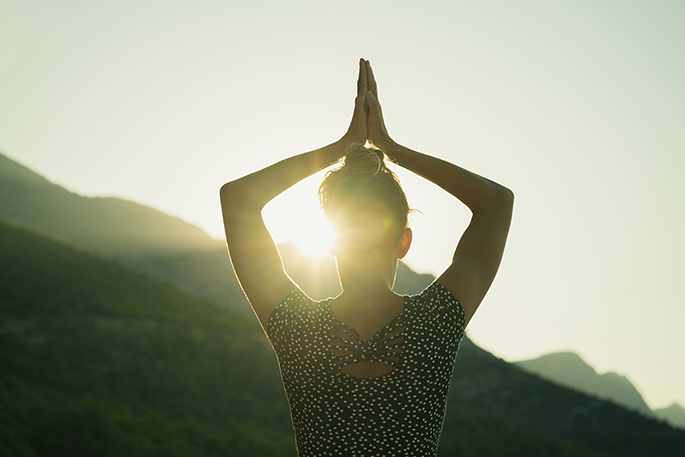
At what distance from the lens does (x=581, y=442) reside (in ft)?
143

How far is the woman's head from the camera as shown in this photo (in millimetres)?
1428

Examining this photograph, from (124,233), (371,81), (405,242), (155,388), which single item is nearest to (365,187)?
(405,242)

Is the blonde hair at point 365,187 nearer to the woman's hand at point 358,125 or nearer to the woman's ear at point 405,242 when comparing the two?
the woman's ear at point 405,242

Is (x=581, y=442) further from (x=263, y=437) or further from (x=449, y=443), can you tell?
(x=263, y=437)

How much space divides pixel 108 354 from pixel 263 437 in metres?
13.2

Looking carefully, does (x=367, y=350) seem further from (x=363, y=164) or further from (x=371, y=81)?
(x=371, y=81)

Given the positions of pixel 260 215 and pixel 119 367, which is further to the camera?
pixel 119 367

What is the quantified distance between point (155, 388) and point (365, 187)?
34004mm

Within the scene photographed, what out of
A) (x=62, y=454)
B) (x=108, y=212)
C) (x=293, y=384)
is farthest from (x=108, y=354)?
(x=108, y=212)

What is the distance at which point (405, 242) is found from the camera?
1.57 meters

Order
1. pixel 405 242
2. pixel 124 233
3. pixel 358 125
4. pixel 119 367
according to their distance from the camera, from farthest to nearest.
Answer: pixel 124 233 → pixel 119 367 → pixel 358 125 → pixel 405 242

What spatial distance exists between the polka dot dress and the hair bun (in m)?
0.41

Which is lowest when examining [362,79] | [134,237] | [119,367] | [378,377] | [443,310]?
[119,367]

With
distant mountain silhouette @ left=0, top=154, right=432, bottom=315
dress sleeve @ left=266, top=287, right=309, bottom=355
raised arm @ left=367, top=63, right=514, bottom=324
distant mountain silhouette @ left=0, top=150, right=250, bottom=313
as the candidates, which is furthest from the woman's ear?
distant mountain silhouette @ left=0, top=150, right=250, bottom=313
